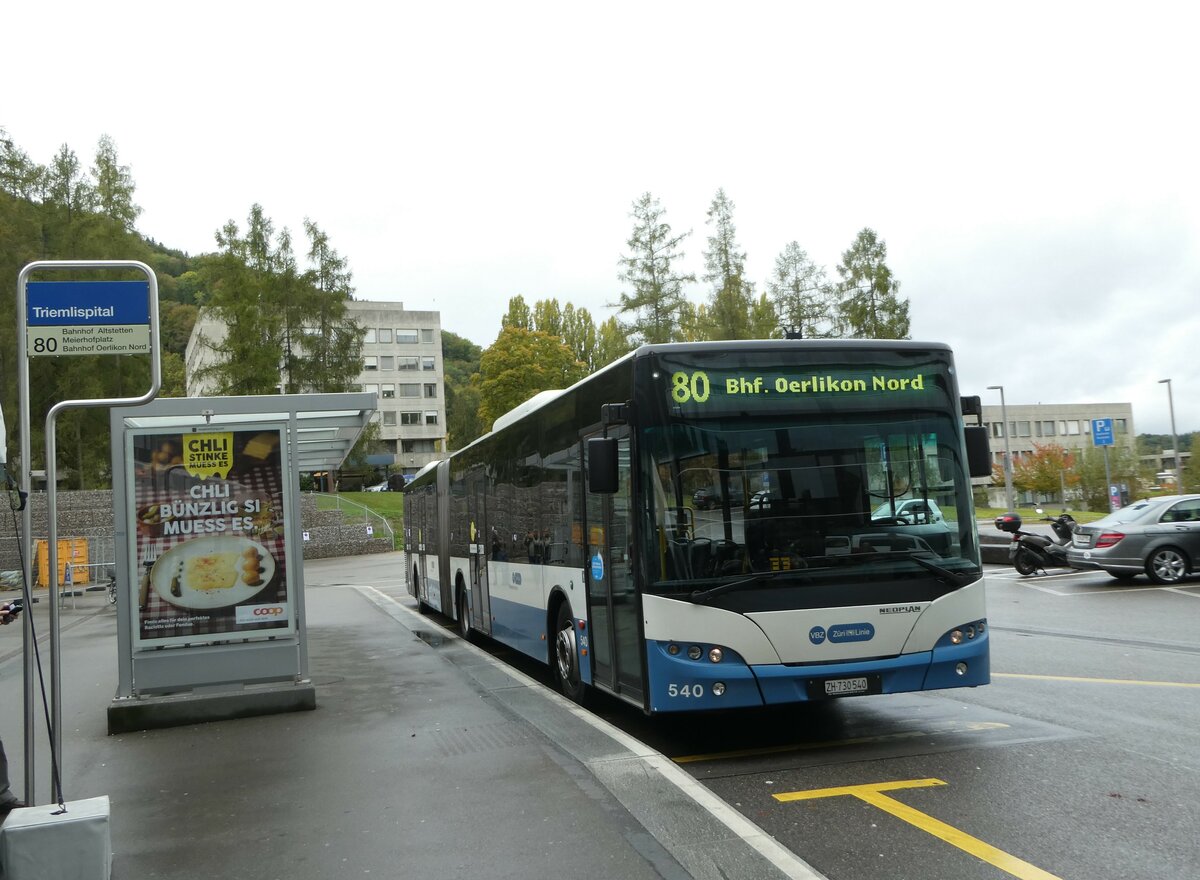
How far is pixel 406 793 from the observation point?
6.50m

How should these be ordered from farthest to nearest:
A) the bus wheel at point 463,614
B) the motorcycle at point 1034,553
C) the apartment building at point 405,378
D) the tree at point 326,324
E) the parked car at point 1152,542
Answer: the apartment building at point 405,378 < the tree at point 326,324 < the motorcycle at point 1034,553 < the parked car at point 1152,542 < the bus wheel at point 463,614

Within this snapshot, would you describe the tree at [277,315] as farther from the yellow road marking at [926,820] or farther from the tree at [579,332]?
the yellow road marking at [926,820]

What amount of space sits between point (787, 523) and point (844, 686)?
116cm

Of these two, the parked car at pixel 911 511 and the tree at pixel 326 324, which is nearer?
the parked car at pixel 911 511

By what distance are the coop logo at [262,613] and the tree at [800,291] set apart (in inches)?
2339

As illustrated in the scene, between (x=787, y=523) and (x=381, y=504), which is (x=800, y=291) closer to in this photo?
(x=381, y=504)

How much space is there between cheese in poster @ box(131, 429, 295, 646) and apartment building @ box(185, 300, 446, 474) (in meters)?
94.0

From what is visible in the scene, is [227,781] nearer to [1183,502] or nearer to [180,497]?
[180,497]

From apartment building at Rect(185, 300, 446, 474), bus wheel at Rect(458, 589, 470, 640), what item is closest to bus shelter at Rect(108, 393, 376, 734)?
bus wheel at Rect(458, 589, 470, 640)

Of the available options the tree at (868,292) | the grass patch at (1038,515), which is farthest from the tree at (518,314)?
the grass patch at (1038,515)

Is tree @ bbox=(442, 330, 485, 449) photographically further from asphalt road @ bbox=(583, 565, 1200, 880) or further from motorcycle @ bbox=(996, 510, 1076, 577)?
asphalt road @ bbox=(583, 565, 1200, 880)

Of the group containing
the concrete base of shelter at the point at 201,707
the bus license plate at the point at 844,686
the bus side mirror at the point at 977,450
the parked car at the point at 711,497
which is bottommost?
the concrete base of shelter at the point at 201,707

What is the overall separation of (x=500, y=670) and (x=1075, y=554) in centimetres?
1327

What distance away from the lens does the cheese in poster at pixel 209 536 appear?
9359 mm
